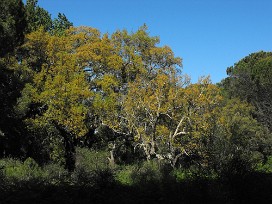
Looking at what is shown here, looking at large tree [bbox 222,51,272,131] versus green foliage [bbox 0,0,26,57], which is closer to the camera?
green foliage [bbox 0,0,26,57]

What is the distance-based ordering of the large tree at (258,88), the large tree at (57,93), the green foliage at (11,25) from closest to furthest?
1. the green foliage at (11,25)
2. the large tree at (57,93)
3. the large tree at (258,88)

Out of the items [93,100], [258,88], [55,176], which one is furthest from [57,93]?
[258,88]

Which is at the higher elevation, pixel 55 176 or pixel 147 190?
pixel 55 176

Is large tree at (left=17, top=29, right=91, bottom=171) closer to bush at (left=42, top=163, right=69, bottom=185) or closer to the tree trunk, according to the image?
the tree trunk

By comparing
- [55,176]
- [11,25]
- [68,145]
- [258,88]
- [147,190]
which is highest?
[258,88]

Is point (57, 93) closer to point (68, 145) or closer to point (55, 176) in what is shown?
point (68, 145)

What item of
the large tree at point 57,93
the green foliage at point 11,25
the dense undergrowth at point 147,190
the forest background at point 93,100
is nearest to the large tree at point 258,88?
the forest background at point 93,100

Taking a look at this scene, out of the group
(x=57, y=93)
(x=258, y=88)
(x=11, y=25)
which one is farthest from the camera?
(x=258, y=88)

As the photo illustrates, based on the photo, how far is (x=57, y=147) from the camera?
29.5 meters

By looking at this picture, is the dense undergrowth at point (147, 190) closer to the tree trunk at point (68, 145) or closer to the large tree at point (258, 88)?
the tree trunk at point (68, 145)

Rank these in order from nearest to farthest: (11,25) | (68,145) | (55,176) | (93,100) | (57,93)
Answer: (55,176) → (11,25) → (57,93) → (93,100) → (68,145)

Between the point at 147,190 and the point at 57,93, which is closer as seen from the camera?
the point at 147,190

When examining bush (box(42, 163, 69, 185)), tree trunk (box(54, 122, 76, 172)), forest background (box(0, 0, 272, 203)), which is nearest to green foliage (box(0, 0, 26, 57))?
forest background (box(0, 0, 272, 203))

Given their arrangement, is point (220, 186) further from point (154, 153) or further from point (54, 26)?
point (54, 26)
